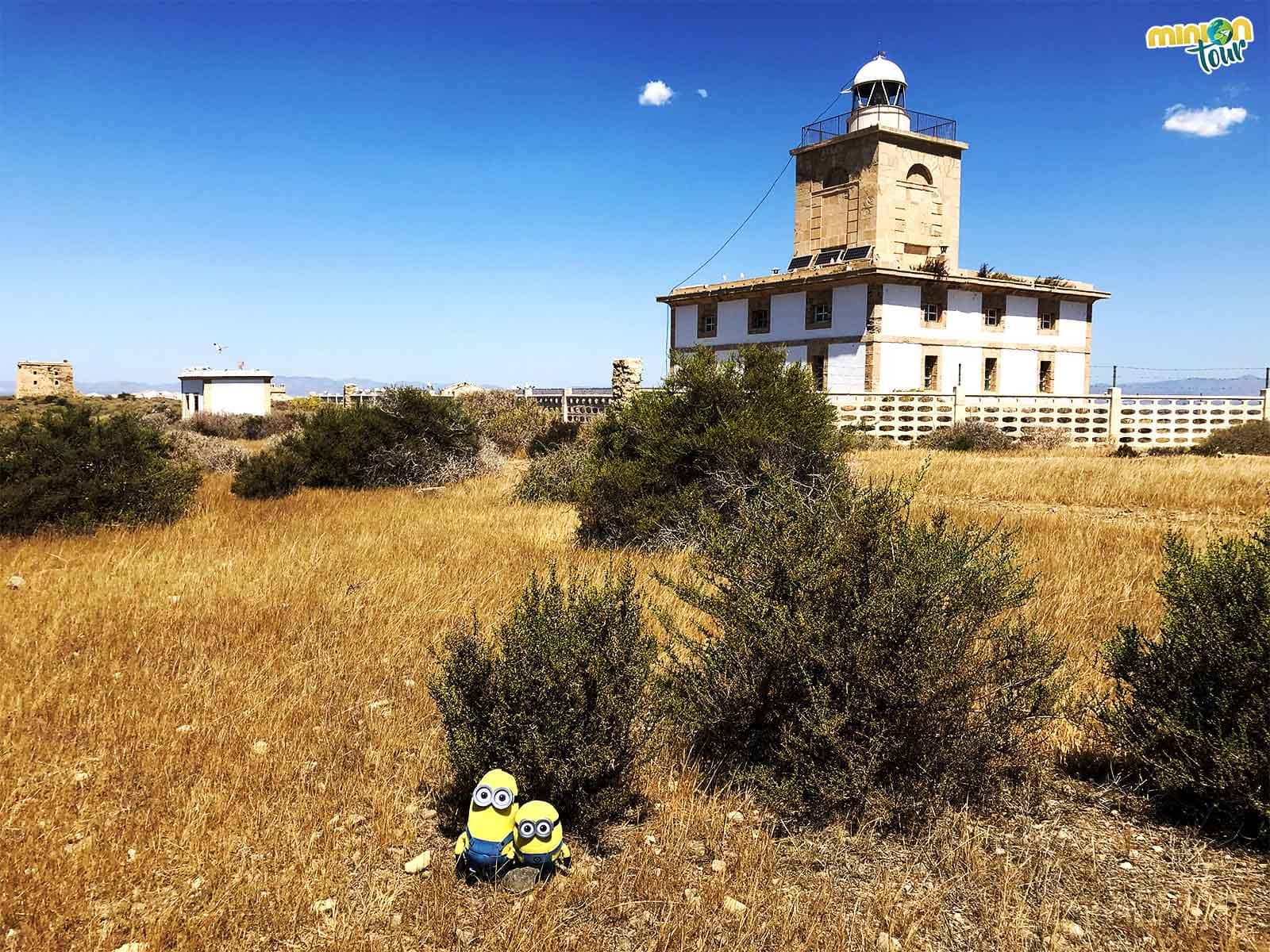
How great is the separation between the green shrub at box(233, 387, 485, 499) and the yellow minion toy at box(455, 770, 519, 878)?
35.2 feet

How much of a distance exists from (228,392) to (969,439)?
2687cm

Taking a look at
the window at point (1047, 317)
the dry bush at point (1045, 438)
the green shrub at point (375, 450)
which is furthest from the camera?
the window at point (1047, 317)

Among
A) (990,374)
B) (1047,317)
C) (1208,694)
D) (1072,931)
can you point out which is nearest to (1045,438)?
(990,374)

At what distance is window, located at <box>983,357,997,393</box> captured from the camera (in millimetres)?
32875

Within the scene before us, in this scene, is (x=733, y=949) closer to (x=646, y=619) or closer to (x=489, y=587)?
(x=646, y=619)

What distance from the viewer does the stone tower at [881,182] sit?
33.4 meters

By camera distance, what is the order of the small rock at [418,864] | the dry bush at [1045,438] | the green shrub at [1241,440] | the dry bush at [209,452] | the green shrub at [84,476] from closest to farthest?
the small rock at [418,864] < the green shrub at [84,476] < the dry bush at [209,452] < the green shrub at [1241,440] < the dry bush at [1045,438]

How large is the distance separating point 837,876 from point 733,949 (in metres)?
0.63

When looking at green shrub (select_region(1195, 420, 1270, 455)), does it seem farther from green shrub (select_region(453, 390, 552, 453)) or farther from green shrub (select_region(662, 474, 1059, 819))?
green shrub (select_region(662, 474, 1059, 819))

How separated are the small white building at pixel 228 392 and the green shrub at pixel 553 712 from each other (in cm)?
3049

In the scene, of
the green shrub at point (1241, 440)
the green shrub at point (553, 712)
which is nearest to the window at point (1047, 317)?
the green shrub at point (1241, 440)

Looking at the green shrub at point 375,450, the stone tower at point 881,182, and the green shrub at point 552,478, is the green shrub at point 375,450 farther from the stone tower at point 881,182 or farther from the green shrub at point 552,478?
the stone tower at point 881,182

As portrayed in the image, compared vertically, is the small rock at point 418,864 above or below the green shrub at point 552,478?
below

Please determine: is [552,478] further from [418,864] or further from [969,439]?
[969,439]
